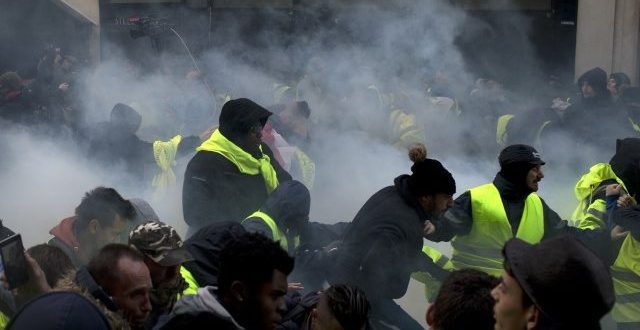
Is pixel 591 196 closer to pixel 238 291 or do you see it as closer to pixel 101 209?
pixel 101 209

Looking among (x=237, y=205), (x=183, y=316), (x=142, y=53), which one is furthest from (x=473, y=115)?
(x=183, y=316)

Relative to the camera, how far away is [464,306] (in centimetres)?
309

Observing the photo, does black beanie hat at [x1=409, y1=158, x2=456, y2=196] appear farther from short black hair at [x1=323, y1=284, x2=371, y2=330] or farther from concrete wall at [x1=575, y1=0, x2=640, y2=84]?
concrete wall at [x1=575, y1=0, x2=640, y2=84]

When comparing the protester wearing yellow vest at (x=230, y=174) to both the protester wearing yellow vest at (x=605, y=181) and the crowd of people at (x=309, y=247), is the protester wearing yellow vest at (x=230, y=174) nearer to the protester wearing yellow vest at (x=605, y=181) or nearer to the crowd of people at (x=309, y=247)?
the crowd of people at (x=309, y=247)

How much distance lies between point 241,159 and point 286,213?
2.49ft

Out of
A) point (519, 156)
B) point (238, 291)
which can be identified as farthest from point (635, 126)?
point (238, 291)

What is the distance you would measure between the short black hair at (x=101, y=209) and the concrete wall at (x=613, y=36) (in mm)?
9059

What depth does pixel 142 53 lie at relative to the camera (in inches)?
485

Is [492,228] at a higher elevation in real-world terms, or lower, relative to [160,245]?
lower

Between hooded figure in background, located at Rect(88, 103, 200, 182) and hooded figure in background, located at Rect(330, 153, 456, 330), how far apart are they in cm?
321

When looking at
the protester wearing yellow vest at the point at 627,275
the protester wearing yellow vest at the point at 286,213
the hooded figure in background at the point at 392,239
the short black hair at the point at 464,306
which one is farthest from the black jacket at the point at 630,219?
the short black hair at the point at 464,306

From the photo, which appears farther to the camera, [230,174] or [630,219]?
[230,174]

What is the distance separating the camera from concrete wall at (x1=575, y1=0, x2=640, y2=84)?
12.8 m

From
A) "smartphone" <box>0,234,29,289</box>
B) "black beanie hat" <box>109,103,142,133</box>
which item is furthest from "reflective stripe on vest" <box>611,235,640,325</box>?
"black beanie hat" <box>109,103,142,133</box>
